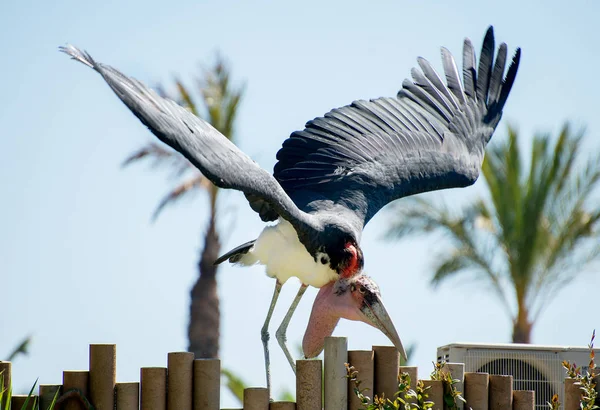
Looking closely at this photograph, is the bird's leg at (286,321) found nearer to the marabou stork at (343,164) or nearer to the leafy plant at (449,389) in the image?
the marabou stork at (343,164)

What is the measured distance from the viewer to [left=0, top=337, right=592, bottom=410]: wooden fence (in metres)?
6.12

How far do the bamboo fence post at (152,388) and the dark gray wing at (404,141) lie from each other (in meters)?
2.31

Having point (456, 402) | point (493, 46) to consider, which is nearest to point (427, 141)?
point (493, 46)

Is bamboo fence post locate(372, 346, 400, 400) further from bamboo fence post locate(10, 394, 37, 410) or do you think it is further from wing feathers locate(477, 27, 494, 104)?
wing feathers locate(477, 27, 494, 104)

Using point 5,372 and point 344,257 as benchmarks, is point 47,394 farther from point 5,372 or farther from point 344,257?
point 344,257

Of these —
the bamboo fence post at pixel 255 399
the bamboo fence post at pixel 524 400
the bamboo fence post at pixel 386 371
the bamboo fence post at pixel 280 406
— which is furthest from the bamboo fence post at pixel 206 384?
the bamboo fence post at pixel 524 400

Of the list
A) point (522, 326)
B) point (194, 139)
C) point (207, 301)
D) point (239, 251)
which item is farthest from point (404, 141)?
point (207, 301)

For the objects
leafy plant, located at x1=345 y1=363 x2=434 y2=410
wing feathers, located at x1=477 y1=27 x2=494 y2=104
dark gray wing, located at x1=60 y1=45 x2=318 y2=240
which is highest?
wing feathers, located at x1=477 y1=27 x2=494 y2=104

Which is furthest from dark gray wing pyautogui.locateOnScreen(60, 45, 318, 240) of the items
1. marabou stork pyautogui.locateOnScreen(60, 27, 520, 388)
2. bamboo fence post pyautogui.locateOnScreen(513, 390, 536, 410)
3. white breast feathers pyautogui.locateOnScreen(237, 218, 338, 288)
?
bamboo fence post pyautogui.locateOnScreen(513, 390, 536, 410)

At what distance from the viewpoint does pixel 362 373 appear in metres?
6.52

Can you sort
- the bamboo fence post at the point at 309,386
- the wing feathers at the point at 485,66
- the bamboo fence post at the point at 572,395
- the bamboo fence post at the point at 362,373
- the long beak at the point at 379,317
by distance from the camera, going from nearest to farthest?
the bamboo fence post at the point at 309,386 < the bamboo fence post at the point at 362,373 < the bamboo fence post at the point at 572,395 < the long beak at the point at 379,317 < the wing feathers at the point at 485,66

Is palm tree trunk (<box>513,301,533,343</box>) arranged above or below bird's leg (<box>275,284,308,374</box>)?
above

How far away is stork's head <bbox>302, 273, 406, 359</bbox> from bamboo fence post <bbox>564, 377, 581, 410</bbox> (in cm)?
110

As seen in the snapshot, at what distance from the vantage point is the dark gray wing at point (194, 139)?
6.56 meters
